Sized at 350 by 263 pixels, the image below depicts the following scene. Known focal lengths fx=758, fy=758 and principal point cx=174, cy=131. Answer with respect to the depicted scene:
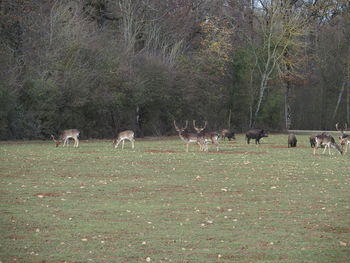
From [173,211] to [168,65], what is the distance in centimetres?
3829

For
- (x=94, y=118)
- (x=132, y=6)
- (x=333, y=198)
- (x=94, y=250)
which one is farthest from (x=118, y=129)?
(x=94, y=250)

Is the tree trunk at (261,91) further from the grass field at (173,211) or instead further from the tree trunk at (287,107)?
the grass field at (173,211)

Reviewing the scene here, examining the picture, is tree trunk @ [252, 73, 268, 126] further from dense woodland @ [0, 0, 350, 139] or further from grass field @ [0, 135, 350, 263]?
grass field @ [0, 135, 350, 263]

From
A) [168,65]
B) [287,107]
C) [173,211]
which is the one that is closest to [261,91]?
[287,107]

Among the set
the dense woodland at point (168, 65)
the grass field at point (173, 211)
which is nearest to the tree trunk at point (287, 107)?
the dense woodland at point (168, 65)

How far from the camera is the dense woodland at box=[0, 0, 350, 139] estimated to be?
44062 mm

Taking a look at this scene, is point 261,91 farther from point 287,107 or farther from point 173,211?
point 173,211

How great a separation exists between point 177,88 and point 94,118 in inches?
292

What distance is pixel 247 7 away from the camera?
6894 centimetres

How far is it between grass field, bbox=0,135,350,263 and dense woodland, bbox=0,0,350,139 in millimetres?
17416

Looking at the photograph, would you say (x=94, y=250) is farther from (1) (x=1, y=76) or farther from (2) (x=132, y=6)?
(2) (x=132, y=6)

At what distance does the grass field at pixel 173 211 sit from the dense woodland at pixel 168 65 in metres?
17.4

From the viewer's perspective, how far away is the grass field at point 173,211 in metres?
11.8

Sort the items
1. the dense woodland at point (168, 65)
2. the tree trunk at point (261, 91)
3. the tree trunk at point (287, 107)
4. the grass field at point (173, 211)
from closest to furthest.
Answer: the grass field at point (173, 211) < the dense woodland at point (168, 65) < the tree trunk at point (261, 91) < the tree trunk at point (287, 107)
